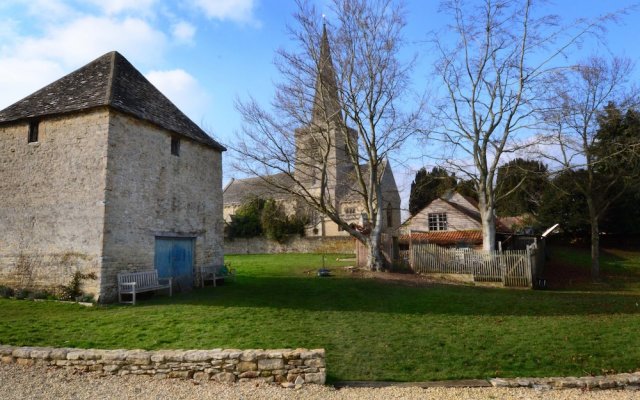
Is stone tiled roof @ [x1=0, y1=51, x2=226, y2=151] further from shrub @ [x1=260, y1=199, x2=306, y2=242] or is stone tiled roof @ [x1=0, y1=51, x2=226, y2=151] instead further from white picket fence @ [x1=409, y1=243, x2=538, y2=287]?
shrub @ [x1=260, y1=199, x2=306, y2=242]

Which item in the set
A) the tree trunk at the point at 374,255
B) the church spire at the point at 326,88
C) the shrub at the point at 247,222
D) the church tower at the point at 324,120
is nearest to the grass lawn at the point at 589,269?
the tree trunk at the point at 374,255

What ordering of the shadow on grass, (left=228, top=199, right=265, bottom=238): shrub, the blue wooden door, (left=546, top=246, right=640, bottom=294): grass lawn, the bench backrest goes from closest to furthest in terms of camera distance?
the shadow on grass < the bench backrest < the blue wooden door < (left=546, top=246, right=640, bottom=294): grass lawn < (left=228, top=199, right=265, bottom=238): shrub

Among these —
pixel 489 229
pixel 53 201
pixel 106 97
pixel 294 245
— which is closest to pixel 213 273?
pixel 53 201

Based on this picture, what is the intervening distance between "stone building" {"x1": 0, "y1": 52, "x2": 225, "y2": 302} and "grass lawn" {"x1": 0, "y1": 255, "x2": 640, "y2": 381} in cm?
154

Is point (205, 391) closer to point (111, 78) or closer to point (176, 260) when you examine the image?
point (176, 260)

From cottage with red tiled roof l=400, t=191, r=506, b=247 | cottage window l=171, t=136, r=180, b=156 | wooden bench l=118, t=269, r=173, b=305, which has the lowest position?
wooden bench l=118, t=269, r=173, b=305

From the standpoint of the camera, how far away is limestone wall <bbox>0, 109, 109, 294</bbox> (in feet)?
43.5

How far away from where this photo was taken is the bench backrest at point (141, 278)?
13.4 m

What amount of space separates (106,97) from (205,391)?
438 inches

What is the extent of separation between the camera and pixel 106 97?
13.9 metres

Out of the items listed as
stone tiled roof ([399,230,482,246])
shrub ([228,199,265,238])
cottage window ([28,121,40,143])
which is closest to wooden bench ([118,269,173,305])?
cottage window ([28,121,40,143])

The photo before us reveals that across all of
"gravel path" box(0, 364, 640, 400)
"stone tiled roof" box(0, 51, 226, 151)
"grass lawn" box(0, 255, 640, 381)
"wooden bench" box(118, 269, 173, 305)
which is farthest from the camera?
"stone tiled roof" box(0, 51, 226, 151)

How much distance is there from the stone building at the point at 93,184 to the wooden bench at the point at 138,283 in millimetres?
255

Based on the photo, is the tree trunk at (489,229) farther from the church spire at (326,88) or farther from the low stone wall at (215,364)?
the low stone wall at (215,364)
